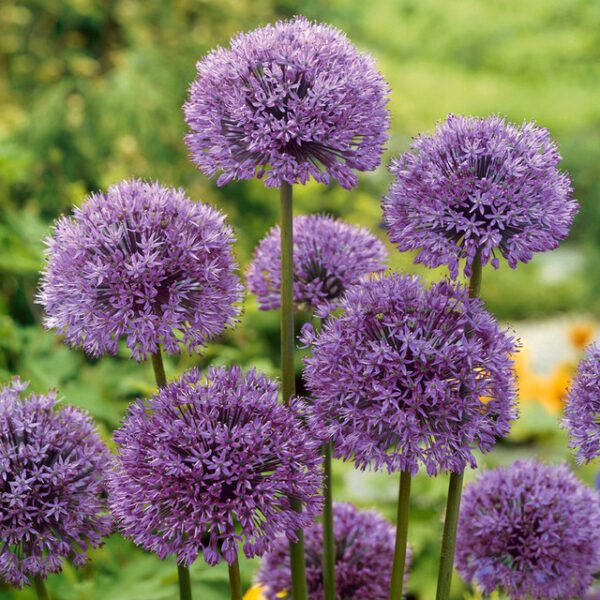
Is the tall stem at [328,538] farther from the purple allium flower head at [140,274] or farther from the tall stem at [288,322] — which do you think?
the purple allium flower head at [140,274]

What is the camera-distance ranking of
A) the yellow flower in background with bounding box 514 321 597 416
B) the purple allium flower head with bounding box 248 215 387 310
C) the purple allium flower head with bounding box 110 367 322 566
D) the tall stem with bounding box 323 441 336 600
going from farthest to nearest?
the yellow flower in background with bounding box 514 321 597 416 < the purple allium flower head with bounding box 248 215 387 310 < the tall stem with bounding box 323 441 336 600 < the purple allium flower head with bounding box 110 367 322 566

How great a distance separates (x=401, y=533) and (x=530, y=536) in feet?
1.06

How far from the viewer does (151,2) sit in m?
6.46

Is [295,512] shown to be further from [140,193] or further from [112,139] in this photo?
[112,139]

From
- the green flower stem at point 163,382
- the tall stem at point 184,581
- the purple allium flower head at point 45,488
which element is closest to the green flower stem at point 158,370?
the green flower stem at point 163,382

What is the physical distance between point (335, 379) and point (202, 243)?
27 centimetres

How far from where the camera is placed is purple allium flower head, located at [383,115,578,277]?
4.05 feet

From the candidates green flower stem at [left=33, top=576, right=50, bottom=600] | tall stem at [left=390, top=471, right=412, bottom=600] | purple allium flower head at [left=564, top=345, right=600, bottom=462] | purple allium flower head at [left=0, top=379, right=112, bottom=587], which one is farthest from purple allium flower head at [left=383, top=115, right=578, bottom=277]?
green flower stem at [left=33, top=576, right=50, bottom=600]

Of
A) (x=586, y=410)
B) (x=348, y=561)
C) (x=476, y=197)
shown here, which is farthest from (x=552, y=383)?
(x=476, y=197)

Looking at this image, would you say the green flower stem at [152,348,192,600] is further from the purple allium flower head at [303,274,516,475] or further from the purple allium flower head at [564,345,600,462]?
the purple allium flower head at [564,345,600,462]

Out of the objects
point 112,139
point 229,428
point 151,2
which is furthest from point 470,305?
point 151,2

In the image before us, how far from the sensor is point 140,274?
49.7 inches

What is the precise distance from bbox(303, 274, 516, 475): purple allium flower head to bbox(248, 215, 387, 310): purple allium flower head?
0.28m

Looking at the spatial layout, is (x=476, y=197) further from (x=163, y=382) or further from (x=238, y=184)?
(x=238, y=184)
